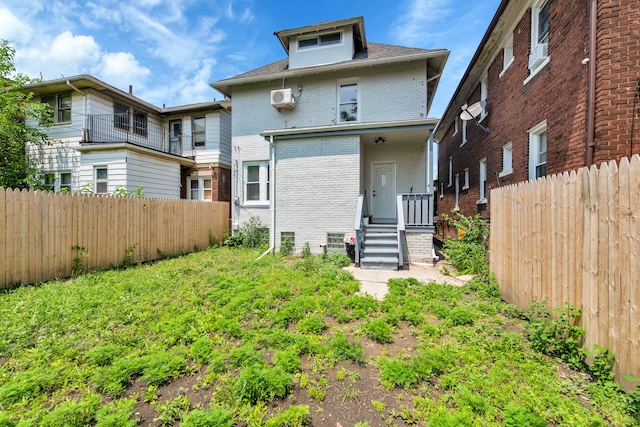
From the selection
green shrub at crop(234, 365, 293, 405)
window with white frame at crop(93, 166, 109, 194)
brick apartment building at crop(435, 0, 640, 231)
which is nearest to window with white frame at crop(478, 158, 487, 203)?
brick apartment building at crop(435, 0, 640, 231)

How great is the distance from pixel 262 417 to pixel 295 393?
395 mm

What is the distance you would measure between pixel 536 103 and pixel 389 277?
19.2 feet

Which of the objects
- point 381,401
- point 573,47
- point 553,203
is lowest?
point 381,401

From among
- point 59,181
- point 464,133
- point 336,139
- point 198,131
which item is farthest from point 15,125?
point 464,133

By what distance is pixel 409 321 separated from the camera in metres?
4.00

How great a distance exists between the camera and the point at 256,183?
11273mm

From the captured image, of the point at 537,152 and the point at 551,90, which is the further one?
the point at 537,152

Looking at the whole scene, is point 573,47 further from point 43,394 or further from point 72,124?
point 72,124

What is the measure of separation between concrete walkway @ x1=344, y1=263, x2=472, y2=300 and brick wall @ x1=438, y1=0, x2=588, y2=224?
3.42 meters

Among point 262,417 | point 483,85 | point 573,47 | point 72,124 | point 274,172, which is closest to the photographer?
point 262,417

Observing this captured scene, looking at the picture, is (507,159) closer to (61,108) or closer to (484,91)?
(484,91)

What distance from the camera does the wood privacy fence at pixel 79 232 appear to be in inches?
209

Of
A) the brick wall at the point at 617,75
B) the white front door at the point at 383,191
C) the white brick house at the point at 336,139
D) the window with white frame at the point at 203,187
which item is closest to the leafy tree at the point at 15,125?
the window with white frame at the point at 203,187

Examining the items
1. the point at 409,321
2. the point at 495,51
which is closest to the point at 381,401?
the point at 409,321
